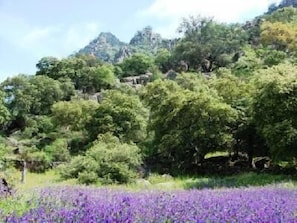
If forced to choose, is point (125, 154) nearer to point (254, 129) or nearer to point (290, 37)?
point (254, 129)

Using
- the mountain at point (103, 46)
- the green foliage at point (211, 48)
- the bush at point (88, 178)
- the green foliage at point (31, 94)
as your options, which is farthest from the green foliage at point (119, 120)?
the mountain at point (103, 46)

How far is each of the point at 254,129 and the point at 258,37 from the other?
4360 centimetres

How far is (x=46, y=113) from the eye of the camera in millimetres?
48719

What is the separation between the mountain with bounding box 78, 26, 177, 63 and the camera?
103 metres

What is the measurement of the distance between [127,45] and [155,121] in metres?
95.6

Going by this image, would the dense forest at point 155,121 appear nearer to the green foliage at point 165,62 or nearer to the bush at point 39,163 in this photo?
the bush at point 39,163

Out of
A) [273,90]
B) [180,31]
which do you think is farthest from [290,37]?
[273,90]

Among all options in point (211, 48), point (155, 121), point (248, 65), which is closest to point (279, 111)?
point (155, 121)

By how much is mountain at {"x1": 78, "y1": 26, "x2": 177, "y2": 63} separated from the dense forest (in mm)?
42119

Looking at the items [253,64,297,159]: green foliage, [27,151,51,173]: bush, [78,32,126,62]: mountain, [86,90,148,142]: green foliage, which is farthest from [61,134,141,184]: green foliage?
[78,32,126,62]: mountain

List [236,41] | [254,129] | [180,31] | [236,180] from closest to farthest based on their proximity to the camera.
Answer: [236,180] < [254,129] < [236,41] < [180,31]

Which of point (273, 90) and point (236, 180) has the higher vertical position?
point (273, 90)

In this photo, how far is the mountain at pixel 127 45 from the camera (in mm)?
102562

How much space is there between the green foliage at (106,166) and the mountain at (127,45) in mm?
69557
